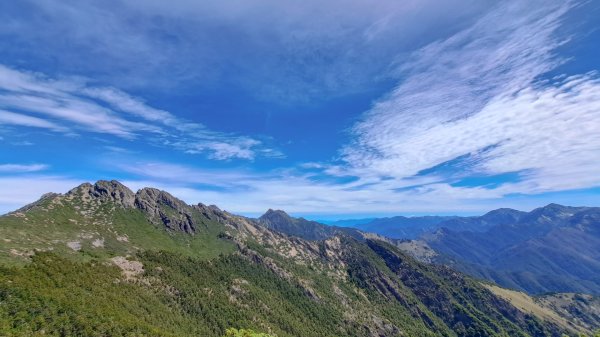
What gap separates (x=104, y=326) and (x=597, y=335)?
194164 millimetres

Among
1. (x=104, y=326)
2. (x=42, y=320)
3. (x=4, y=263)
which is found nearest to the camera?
(x=42, y=320)

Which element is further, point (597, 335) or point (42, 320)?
point (42, 320)

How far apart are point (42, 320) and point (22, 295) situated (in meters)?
20.8

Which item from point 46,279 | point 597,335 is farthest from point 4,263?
point 597,335

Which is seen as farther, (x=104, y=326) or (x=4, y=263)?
(x=4, y=263)

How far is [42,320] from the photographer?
156 metres

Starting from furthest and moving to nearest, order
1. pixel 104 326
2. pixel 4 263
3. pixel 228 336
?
1. pixel 4 263
2. pixel 104 326
3. pixel 228 336

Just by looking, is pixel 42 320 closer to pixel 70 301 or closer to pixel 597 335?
pixel 70 301

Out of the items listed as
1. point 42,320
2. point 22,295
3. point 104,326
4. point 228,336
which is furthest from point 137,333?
point 228,336

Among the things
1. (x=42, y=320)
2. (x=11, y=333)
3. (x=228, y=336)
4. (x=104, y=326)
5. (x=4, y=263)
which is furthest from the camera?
(x=4, y=263)

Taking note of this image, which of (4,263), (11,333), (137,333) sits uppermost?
(4,263)

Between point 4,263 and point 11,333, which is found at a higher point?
point 4,263

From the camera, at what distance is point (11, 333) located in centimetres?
13338

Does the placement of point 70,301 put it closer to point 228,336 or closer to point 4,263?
point 4,263
